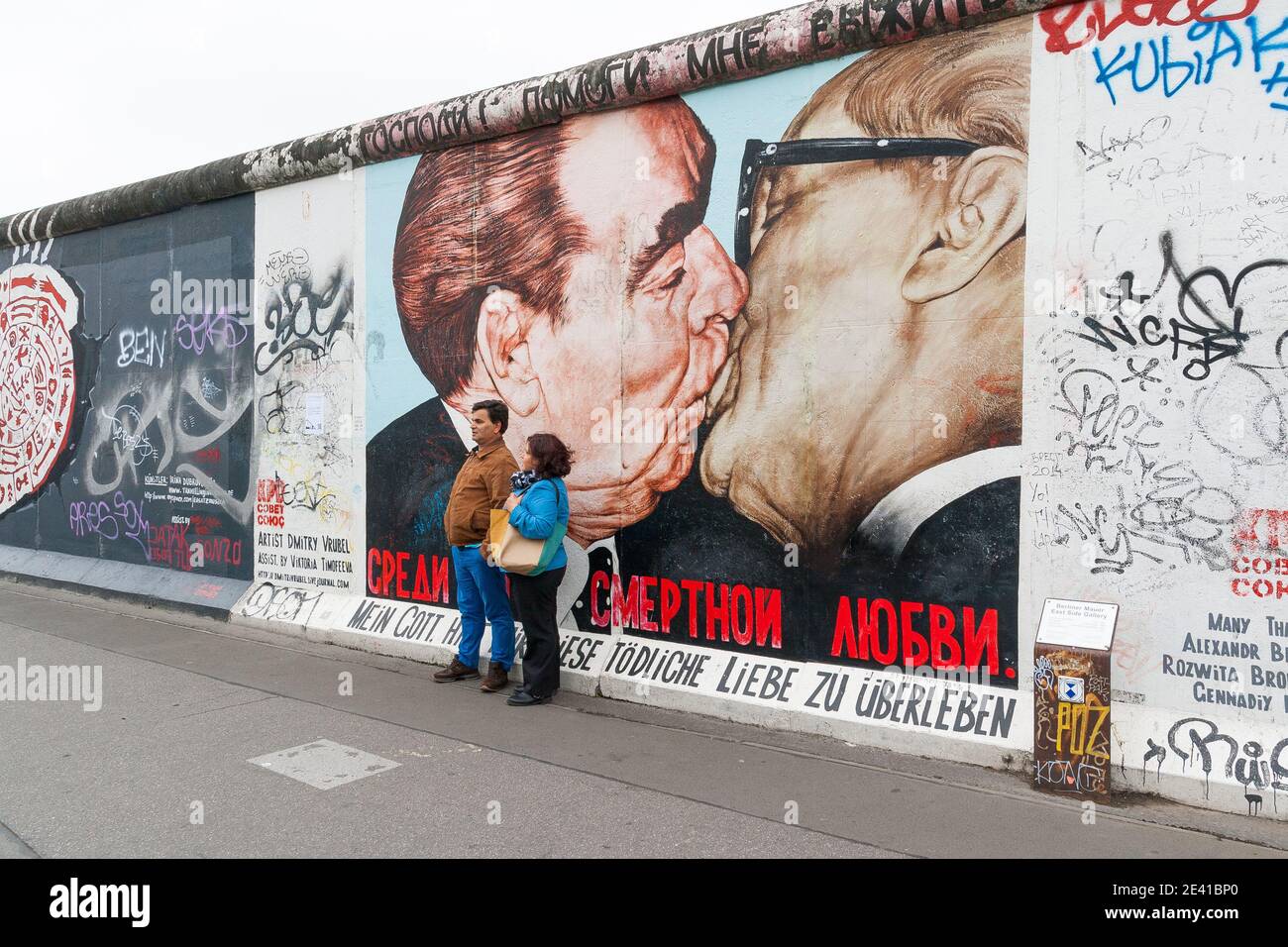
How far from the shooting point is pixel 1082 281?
509cm

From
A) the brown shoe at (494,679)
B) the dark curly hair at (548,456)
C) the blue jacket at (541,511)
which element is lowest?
the brown shoe at (494,679)

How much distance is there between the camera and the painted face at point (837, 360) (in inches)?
218

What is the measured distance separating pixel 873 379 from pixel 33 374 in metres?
11.1

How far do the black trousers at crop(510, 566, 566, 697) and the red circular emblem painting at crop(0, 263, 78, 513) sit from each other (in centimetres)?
816

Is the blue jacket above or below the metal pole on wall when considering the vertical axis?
below

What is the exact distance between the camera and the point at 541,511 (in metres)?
6.18

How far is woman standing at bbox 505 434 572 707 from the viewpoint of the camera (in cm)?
619

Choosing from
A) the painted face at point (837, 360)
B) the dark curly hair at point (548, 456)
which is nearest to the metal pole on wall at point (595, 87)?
the painted face at point (837, 360)

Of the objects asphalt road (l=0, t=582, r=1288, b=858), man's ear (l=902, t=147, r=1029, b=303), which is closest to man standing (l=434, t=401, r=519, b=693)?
asphalt road (l=0, t=582, r=1288, b=858)

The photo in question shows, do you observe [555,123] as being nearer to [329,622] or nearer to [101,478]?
[329,622]

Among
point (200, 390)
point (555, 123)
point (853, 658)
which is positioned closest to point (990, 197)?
point (853, 658)

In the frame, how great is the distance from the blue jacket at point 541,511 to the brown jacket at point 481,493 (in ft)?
1.63

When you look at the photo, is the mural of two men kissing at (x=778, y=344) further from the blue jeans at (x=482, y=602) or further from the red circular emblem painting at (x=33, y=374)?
the red circular emblem painting at (x=33, y=374)

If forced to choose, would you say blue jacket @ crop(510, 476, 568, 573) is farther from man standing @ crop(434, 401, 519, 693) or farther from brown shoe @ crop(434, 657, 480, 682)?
brown shoe @ crop(434, 657, 480, 682)
